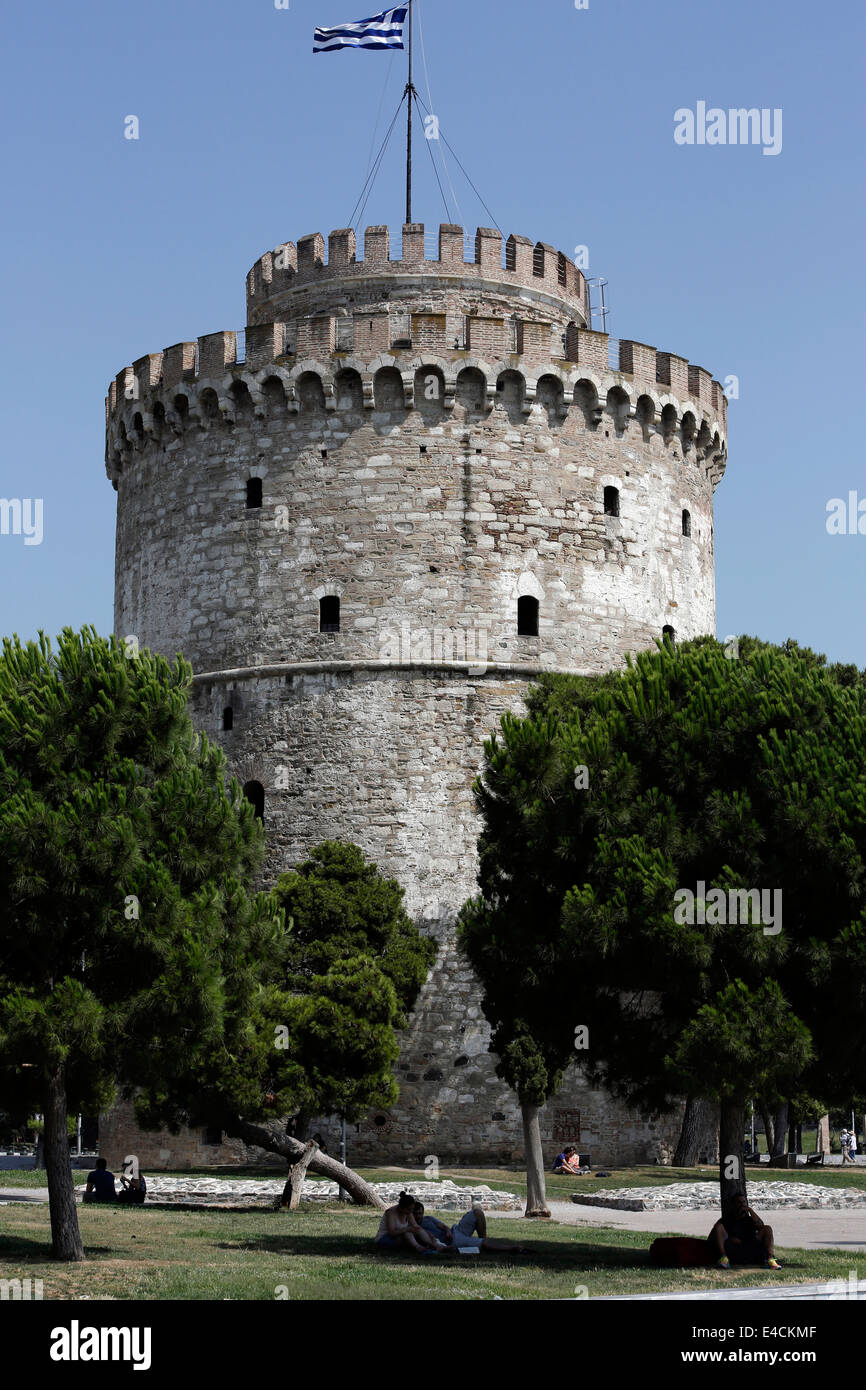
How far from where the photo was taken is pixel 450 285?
31.9 metres

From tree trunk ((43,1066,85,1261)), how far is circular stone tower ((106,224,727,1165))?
12.2m

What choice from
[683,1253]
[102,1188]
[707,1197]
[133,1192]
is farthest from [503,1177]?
[683,1253]

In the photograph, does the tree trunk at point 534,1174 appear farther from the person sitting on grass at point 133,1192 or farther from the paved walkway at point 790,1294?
the paved walkway at point 790,1294

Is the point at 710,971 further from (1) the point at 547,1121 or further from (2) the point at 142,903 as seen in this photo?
(1) the point at 547,1121

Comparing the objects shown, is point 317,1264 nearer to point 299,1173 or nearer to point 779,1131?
point 299,1173

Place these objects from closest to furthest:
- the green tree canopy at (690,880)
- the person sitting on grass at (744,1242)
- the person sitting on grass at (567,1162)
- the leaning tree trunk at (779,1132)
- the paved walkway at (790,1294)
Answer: the paved walkway at (790,1294) → the person sitting on grass at (744,1242) → the green tree canopy at (690,880) → the person sitting on grass at (567,1162) → the leaning tree trunk at (779,1132)

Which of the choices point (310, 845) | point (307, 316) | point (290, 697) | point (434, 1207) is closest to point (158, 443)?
point (307, 316)

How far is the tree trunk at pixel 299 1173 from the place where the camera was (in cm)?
2167

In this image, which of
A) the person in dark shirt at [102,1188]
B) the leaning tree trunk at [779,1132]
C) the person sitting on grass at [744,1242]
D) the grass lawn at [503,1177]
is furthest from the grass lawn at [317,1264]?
the leaning tree trunk at [779,1132]

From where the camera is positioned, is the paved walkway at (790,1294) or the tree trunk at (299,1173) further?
the tree trunk at (299,1173)

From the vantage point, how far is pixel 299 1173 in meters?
21.8

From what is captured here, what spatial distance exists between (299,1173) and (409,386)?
13.9m

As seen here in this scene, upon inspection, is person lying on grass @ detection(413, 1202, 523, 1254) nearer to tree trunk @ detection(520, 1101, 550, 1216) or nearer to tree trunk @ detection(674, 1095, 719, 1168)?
tree trunk @ detection(520, 1101, 550, 1216)

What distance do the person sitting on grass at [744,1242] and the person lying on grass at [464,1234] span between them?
2.15m
